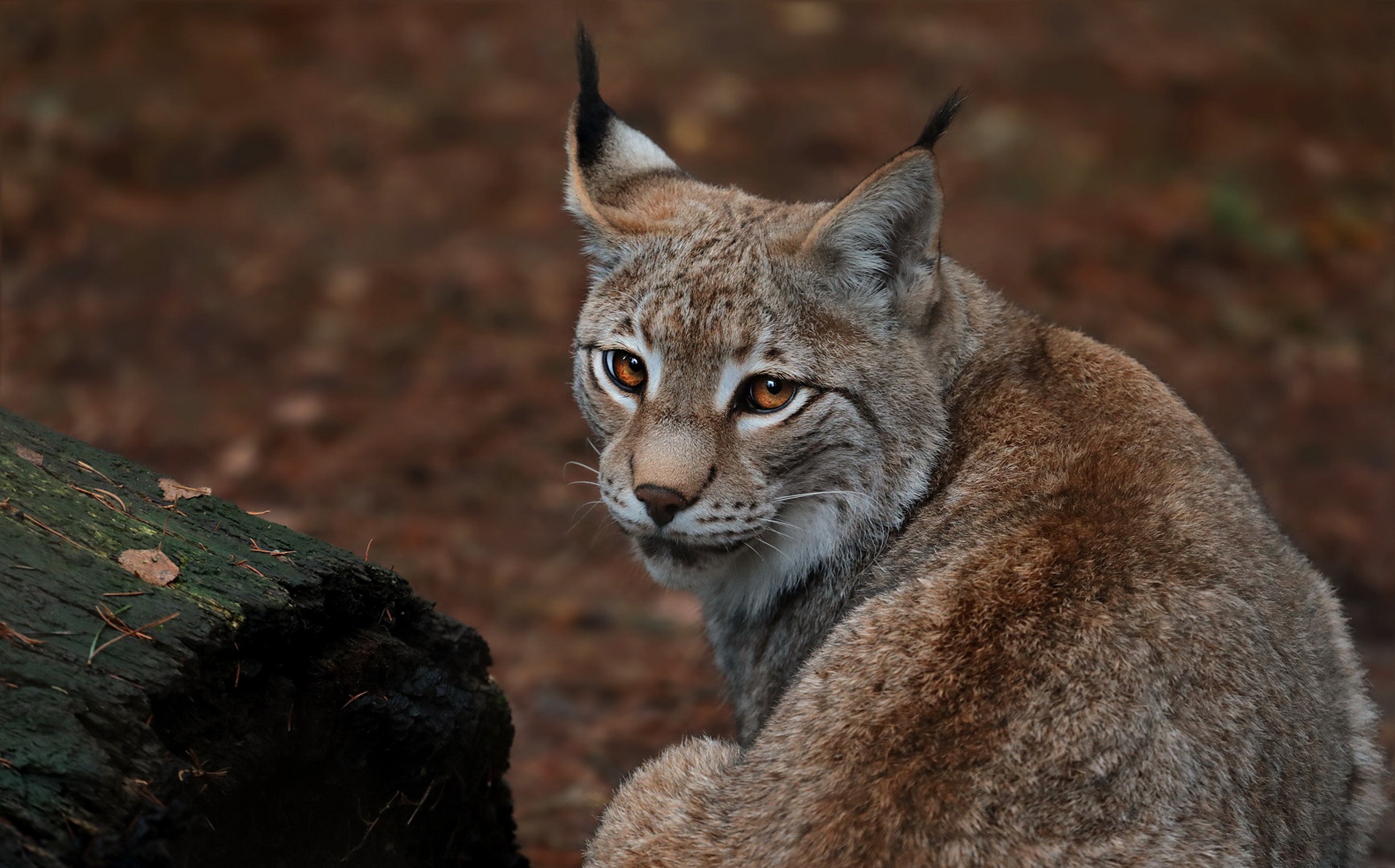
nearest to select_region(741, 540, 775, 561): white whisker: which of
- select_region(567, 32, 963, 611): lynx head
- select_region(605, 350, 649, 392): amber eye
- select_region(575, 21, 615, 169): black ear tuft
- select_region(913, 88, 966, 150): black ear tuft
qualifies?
select_region(567, 32, 963, 611): lynx head

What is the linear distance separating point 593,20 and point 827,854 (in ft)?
35.5

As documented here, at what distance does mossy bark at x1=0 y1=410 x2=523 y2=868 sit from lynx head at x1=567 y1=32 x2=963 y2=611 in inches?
33.5

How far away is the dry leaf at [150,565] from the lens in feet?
10.7

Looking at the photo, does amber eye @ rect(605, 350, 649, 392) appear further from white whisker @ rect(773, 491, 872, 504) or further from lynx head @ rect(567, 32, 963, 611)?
white whisker @ rect(773, 491, 872, 504)

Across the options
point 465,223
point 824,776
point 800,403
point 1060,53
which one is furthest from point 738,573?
point 1060,53

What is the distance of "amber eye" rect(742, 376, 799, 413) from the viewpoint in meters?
4.19

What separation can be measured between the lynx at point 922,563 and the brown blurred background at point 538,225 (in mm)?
3288

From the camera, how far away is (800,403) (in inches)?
164

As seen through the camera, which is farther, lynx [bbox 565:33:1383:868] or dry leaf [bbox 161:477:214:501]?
dry leaf [bbox 161:477:214:501]

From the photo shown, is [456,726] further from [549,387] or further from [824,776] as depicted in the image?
[549,387]

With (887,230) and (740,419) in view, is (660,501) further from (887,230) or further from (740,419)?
(887,230)

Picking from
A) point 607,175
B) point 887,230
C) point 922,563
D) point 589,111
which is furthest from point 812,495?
point 589,111

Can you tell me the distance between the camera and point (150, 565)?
3283mm

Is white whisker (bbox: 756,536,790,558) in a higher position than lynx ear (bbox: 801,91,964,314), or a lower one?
lower
